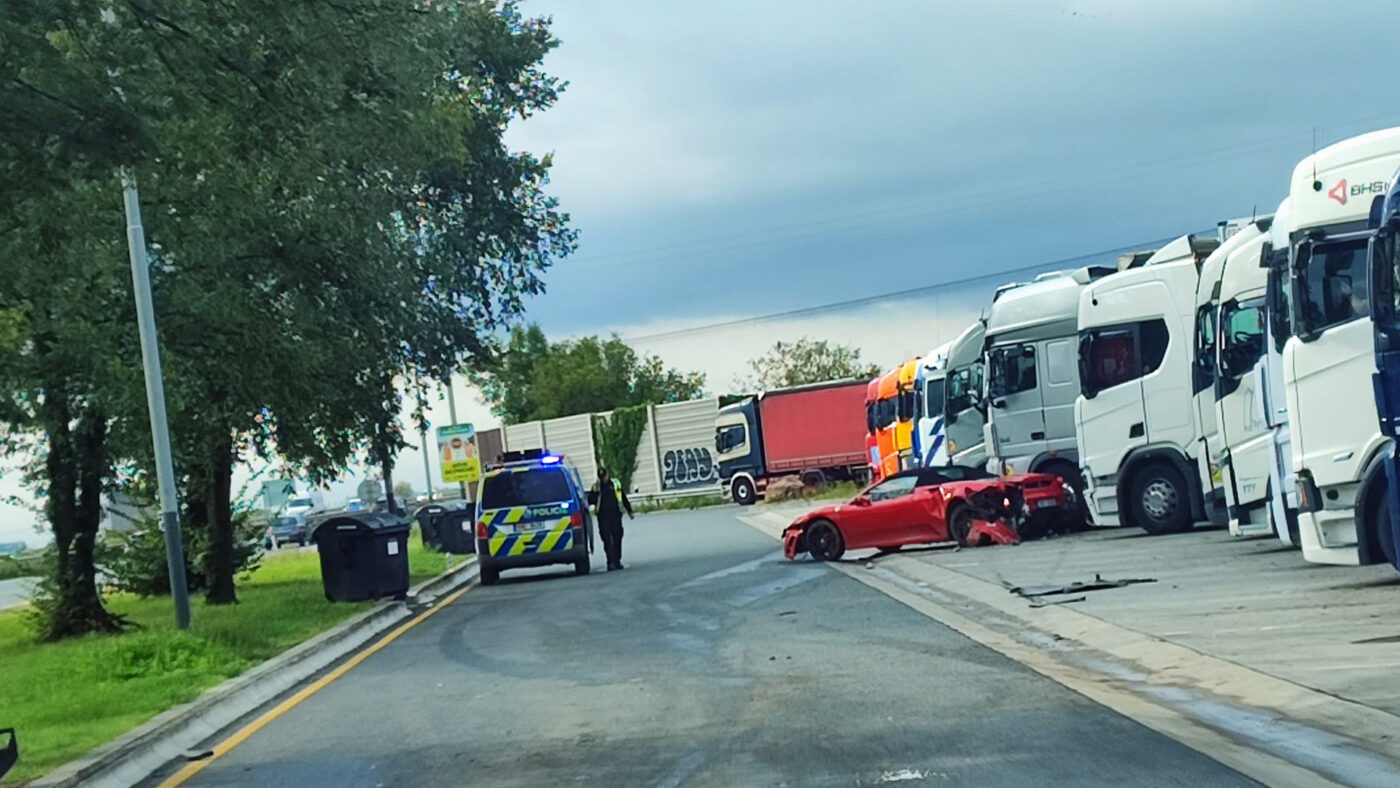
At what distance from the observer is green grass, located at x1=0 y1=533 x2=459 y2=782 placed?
1284 centimetres

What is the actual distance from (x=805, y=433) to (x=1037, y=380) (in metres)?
30.6

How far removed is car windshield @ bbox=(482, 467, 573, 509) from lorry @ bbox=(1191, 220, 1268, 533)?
10.7 meters

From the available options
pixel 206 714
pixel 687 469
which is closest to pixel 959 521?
pixel 206 714

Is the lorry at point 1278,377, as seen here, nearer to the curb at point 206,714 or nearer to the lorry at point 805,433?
the curb at point 206,714

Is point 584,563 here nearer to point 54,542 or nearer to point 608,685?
point 54,542

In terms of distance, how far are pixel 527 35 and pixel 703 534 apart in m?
12.2

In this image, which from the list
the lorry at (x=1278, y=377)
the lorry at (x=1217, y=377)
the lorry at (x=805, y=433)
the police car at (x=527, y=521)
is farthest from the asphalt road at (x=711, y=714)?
the lorry at (x=805, y=433)

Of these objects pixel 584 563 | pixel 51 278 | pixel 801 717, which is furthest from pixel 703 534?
pixel 801 717

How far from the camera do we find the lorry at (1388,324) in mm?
11648

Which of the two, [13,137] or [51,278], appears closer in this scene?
[13,137]

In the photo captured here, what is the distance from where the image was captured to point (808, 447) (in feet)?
192

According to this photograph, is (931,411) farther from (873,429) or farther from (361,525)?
(361,525)

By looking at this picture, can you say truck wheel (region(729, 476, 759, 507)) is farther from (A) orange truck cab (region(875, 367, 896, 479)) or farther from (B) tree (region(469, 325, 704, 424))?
(B) tree (region(469, 325, 704, 424))

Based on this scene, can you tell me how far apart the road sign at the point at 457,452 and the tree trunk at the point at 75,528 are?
736 inches
